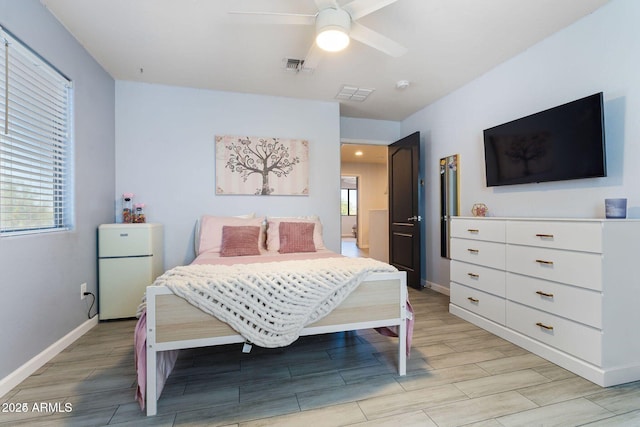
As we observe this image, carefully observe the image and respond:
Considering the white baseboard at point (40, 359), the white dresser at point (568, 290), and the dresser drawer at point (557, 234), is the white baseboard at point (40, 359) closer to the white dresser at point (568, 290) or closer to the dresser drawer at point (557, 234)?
the white dresser at point (568, 290)

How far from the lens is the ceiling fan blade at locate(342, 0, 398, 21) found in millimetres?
1668

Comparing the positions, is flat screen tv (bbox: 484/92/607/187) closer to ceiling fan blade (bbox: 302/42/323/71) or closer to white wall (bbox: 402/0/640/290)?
white wall (bbox: 402/0/640/290)

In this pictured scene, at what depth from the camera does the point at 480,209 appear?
287cm

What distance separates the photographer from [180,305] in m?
1.50

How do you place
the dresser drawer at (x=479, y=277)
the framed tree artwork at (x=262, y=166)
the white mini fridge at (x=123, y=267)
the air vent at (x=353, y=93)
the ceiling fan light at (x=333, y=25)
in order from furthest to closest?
the framed tree artwork at (x=262, y=166) < the air vent at (x=353, y=93) < the white mini fridge at (x=123, y=267) < the dresser drawer at (x=479, y=277) < the ceiling fan light at (x=333, y=25)

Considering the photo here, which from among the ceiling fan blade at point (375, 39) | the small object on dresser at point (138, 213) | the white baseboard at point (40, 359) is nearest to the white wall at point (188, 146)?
the small object on dresser at point (138, 213)

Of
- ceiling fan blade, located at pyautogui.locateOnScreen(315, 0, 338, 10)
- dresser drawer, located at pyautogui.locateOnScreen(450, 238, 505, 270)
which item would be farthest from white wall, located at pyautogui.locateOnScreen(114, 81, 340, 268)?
ceiling fan blade, located at pyautogui.locateOnScreen(315, 0, 338, 10)

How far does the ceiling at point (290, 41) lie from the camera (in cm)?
202

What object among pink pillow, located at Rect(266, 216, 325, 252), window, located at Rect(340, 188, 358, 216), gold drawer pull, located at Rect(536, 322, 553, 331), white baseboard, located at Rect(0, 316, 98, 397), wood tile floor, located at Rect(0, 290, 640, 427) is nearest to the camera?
wood tile floor, located at Rect(0, 290, 640, 427)

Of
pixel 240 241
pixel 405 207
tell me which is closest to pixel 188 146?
→ pixel 240 241

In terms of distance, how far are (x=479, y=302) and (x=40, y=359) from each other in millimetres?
3328

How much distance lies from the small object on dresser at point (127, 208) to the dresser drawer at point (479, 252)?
3380 mm

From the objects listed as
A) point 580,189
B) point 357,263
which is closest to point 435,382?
point 357,263

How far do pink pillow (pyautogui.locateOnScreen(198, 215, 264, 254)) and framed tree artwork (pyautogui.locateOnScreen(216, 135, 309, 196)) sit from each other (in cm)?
42
